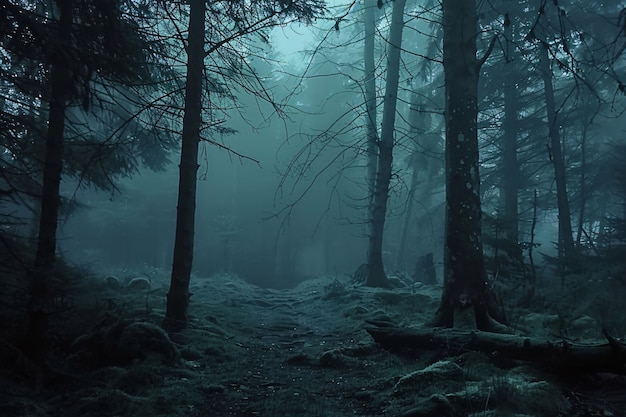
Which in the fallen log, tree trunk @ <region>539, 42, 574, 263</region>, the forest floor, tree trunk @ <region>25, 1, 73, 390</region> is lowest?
the forest floor

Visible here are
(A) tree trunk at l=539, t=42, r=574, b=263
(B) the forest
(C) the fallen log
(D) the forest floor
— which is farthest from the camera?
(A) tree trunk at l=539, t=42, r=574, b=263

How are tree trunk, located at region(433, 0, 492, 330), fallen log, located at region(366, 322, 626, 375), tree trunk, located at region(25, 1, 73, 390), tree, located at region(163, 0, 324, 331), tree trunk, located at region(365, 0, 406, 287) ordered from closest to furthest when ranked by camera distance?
fallen log, located at region(366, 322, 626, 375)
tree trunk, located at region(25, 1, 73, 390)
tree trunk, located at region(433, 0, 492, 330)
tree, located at region(163, 0, 324, 331)
tree trunk, located at region(365, 0, 406, 287)

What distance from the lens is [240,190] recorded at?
2021 inches

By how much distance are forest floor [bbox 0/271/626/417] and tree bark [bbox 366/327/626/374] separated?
0.13m

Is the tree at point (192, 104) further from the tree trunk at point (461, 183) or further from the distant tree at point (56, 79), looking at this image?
the tree trunk at point (461, 183)

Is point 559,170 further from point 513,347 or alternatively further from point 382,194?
point 513,347

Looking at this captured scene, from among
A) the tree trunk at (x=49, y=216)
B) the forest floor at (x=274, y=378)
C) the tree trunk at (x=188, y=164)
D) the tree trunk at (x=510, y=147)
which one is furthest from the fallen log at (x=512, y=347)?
the tree trunk at (x=510, y=147)

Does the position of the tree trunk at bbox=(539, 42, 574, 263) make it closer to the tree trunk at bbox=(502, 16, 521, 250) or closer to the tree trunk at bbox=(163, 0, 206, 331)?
the tree trunk at bbox=(502, 16, 521, 250)

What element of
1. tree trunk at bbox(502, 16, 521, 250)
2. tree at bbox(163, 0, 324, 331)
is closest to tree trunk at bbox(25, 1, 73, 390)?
tree at bbox(163, 0, 324, 331)

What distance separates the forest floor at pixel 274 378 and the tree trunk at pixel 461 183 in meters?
1.00

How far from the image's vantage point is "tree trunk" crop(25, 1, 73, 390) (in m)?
5.28

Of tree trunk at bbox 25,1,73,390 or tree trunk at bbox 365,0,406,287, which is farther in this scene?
tree trunk at bbox 365,0,406,287

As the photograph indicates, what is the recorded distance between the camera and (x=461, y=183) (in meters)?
7.79

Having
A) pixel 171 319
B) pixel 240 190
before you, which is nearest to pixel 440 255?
pixel 240 190
